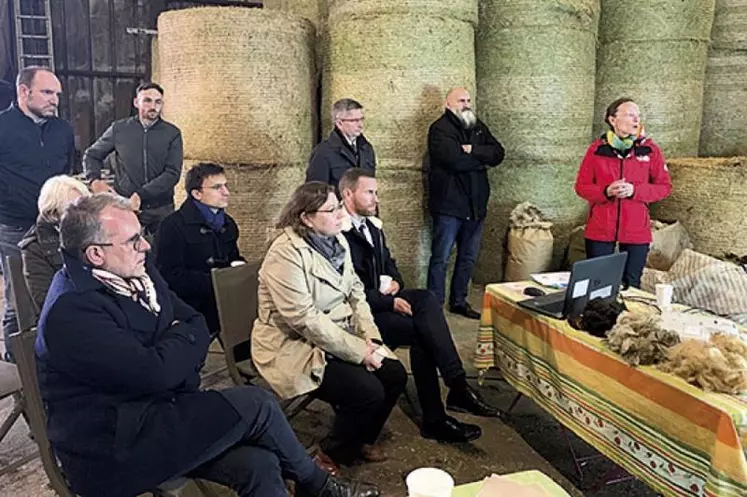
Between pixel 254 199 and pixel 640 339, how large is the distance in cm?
289

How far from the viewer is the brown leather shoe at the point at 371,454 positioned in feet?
8.92

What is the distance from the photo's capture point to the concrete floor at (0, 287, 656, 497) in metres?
2.54

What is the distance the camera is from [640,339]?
2.05m

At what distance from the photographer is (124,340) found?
5.81ft

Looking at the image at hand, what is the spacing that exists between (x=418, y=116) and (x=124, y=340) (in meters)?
2.98

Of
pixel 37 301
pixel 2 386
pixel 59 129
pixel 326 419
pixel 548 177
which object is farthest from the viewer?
pixel 548 177

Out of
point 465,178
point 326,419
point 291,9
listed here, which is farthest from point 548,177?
point 326,419

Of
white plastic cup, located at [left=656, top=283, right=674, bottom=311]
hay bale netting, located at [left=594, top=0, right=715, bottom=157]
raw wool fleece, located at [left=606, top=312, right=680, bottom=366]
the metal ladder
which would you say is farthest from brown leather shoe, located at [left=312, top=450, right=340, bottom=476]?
the metal ladder

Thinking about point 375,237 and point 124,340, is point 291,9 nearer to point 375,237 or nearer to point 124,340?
point 375,237

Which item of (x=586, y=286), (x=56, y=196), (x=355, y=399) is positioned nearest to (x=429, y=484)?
(x=355, y=399)

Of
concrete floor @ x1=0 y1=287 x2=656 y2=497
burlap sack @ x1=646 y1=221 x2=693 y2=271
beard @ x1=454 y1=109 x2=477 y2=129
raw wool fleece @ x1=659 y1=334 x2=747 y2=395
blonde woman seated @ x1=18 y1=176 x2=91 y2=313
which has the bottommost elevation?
concrete floor @ x1=0 y1=287 x2=656 y2=497

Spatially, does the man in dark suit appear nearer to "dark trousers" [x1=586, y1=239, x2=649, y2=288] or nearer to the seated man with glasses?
the seated man with glasses

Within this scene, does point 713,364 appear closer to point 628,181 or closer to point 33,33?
point 628,181

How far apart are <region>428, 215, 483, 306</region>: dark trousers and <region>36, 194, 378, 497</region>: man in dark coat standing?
8.26ft
